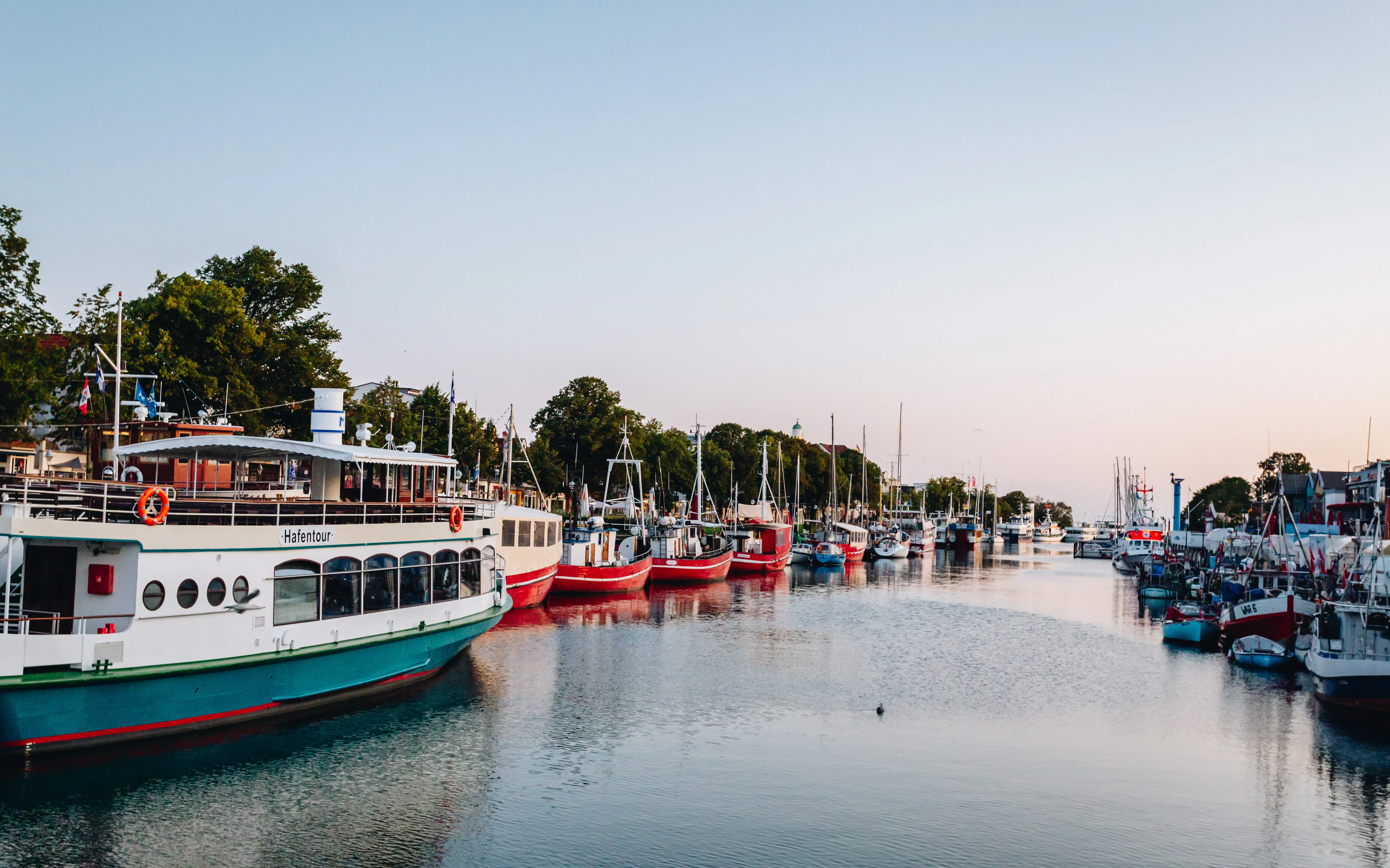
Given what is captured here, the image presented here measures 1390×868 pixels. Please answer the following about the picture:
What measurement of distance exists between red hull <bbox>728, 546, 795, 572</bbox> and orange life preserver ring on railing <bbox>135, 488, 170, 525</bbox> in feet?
222

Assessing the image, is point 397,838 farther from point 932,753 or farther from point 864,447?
point 864,447

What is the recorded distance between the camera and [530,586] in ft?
189

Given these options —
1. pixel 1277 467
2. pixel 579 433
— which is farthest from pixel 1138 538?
pixel 579 433

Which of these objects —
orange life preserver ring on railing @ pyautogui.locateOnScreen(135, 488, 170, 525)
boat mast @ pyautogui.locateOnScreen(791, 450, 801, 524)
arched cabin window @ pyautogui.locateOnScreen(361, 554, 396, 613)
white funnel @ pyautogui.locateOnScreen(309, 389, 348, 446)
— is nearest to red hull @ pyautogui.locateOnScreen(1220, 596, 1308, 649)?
arched cabin window @ pyautogui.locateOnScreen(361, 554, 396, 613)

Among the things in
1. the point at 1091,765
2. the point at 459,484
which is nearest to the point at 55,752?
the point at 1091,765

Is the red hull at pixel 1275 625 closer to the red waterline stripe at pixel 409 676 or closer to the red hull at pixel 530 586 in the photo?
the red hull at pixel 530 586

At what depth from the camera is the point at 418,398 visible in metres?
97.2

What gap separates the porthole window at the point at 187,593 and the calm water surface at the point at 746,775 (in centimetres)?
343

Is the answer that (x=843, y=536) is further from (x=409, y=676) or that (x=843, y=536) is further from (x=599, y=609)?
(x=409, y=676)

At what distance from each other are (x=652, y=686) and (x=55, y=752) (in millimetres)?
19360

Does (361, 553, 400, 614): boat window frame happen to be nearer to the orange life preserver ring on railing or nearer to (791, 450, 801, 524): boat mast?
the orange life preserver ring on railing

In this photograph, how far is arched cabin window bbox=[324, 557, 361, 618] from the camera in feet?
99.2

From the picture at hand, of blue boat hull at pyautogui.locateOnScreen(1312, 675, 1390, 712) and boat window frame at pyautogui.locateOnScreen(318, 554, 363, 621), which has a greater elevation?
boat window frame at pyautogui.locateOnScreen(318, 554, 363, 621)

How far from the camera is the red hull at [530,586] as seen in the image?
55656 millimetres
